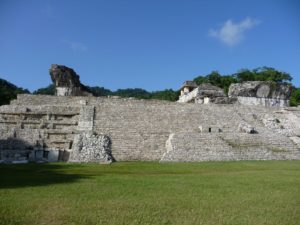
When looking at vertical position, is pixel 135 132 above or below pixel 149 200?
above

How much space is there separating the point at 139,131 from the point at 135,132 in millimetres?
254

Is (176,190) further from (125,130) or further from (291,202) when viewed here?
(125,130)

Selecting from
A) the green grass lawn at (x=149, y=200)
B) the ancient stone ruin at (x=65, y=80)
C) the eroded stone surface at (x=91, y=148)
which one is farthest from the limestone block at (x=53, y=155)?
the ancient stone ruin at (x=65, y=80)

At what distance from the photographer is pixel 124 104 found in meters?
20.5

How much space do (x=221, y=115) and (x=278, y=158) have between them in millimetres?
5334

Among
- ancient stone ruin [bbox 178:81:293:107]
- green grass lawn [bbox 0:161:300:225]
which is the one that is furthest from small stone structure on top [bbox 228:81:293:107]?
green grass lawn [bbox 0:161:300:225]

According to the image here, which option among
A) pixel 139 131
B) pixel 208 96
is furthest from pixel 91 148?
pixel 208 96

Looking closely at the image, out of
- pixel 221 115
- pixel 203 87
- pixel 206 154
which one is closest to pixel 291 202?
pixel 206 154

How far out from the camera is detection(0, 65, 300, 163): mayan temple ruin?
15.1m

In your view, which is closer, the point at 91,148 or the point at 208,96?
the point at 91,148

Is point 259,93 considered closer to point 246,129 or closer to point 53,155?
point 246,129

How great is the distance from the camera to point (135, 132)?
16984 millimetres

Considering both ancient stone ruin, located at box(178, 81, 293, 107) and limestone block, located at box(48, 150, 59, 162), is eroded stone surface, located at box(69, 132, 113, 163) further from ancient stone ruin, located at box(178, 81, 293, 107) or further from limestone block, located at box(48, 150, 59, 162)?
ancient stone ruin, located at box(178, 81, 293, 107)

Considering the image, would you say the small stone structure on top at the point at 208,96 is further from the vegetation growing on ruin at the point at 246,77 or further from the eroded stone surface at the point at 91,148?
the vegetation growing on ruin at the point at 246,77
